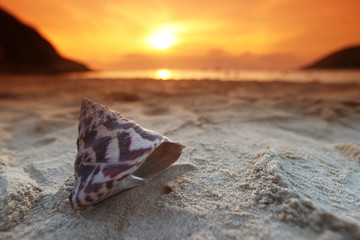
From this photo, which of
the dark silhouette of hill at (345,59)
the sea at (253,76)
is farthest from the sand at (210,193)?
the dark silhouette of hill at (345,59)

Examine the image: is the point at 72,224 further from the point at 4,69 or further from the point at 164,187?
the point at 4,69

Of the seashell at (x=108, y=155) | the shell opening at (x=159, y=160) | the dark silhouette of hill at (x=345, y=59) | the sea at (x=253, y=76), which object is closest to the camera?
the seashell at (x=108, y=155)

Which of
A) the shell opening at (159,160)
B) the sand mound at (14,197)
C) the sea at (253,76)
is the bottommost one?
the sand mound at (14,197)

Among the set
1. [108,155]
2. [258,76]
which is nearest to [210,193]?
[108,155]

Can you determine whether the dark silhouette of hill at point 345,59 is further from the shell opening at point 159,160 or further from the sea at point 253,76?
the shell opening at point 159,160

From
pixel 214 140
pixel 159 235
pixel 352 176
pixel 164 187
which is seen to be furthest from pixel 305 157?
pixel 159 235

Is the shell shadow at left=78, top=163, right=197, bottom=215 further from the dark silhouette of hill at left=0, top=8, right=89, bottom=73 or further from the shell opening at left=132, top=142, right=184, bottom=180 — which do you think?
the dark silhouette of hill at left=0, top=8, right=89, bottom=73
